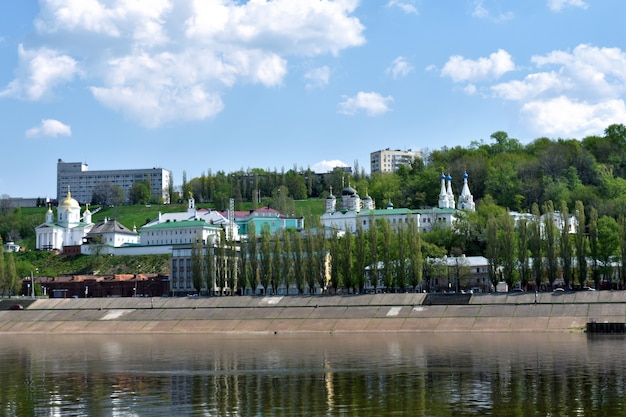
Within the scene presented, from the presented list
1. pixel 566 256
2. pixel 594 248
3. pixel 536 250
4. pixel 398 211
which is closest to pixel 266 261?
pixel 536 250

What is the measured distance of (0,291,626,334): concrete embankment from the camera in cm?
8106

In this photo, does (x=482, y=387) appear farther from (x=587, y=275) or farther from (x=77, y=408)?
(x=587, y=275)

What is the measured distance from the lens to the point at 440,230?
480 feet

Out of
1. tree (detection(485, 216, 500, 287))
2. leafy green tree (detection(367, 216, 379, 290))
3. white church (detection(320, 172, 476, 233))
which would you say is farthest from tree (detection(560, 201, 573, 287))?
white church (detection(320, 172, 476, 233))

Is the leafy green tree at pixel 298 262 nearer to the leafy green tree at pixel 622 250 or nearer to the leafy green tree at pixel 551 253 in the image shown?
the leafy green tree at pixel 551 253

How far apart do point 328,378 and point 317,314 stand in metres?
46.7

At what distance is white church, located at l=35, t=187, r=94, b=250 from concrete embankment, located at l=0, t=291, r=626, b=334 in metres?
67.9

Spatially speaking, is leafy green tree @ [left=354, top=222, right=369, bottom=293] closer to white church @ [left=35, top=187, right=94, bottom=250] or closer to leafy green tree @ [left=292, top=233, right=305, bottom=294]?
leafy green tree @ [left=292, top=233, right=305, bottom=294]

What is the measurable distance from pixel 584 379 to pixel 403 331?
40.7m

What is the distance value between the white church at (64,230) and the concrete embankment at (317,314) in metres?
67.9

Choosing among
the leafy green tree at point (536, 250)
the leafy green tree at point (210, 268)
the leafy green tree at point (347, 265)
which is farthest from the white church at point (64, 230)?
the leafy green tree at point (536, 250)

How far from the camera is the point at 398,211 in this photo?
166 m

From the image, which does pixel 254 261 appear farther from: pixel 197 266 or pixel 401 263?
pixel 401 263

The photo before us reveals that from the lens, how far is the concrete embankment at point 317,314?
81.1 meters
